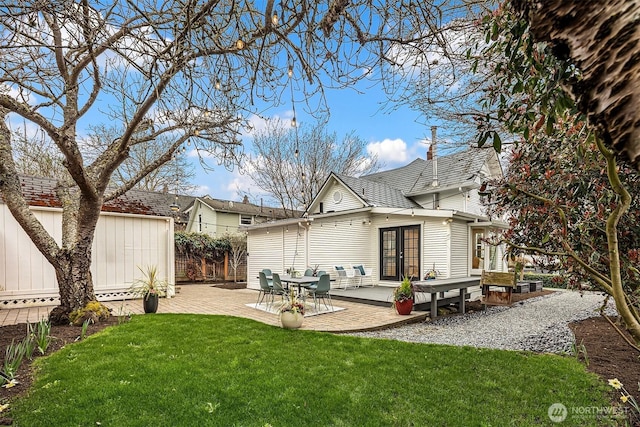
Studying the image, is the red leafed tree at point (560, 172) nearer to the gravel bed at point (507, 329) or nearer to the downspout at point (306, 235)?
the gravel bed at point (507, 329)

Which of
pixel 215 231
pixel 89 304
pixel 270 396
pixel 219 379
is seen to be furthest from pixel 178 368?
pixel 215 231

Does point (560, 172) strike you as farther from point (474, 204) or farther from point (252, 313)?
point (474, 204)

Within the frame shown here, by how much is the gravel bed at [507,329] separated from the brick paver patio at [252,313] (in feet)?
1.12

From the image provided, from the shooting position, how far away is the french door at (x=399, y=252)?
11.7 m

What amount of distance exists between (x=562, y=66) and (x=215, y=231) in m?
23.5

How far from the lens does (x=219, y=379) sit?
3879 mm

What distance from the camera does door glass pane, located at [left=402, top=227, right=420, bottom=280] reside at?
38.1 feet

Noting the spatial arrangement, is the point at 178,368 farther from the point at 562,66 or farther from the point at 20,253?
the point at 20,253

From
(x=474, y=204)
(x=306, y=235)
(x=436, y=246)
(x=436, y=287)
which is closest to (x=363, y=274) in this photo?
(x=306, y=235)

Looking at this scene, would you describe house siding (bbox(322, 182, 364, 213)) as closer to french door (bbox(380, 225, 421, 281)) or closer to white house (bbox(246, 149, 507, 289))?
white house (bbox(246, 149, 507, 289))

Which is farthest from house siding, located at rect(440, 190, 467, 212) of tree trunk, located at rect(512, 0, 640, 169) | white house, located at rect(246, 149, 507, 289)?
tree trunk, located at rect(512, 0, 640, 169)

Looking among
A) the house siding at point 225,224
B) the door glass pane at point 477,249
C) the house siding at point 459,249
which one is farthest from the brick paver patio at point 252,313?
the house siding at point 225,224

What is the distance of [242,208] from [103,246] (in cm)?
1451

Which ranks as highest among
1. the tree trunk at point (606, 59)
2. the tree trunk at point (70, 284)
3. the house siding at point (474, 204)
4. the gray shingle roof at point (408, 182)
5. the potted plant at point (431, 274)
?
the gray shingle roof at point (408, 182)
